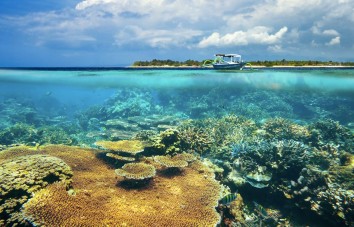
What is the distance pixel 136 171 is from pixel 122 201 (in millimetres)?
1052

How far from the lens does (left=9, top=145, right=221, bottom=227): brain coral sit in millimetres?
4668

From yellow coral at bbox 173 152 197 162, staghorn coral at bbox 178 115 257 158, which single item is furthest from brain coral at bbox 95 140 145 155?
staghorn coral at bbox 178 115 257 158

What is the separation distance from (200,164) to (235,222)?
6.60ft

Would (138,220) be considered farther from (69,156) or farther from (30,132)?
(30,132)

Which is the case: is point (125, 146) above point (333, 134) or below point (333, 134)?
above

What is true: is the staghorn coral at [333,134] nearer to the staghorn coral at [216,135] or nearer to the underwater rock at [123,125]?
the staghorn coral at [216,135]

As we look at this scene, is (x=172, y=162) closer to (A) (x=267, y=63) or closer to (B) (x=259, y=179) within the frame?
(B) (x=259, y=179)

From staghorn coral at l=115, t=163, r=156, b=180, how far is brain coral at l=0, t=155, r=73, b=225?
1.28 meters

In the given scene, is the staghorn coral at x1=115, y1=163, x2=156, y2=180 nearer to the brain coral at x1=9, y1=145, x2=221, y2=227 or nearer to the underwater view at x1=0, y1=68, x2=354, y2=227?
the underwater view at x1=0, y1=68, x2=354, y2=227

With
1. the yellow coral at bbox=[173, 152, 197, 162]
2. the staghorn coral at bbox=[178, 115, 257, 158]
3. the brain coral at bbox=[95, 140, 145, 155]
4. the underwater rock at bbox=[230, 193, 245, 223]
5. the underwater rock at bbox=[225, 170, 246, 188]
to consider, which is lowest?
the underwater rock at bbox=[230, 193, 245, 223]

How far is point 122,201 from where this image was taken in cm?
580

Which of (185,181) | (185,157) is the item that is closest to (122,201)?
(185,181)

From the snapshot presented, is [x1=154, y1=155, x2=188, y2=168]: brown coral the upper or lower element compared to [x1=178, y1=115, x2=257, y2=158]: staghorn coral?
upper

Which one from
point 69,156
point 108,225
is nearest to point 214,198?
point 108,225
